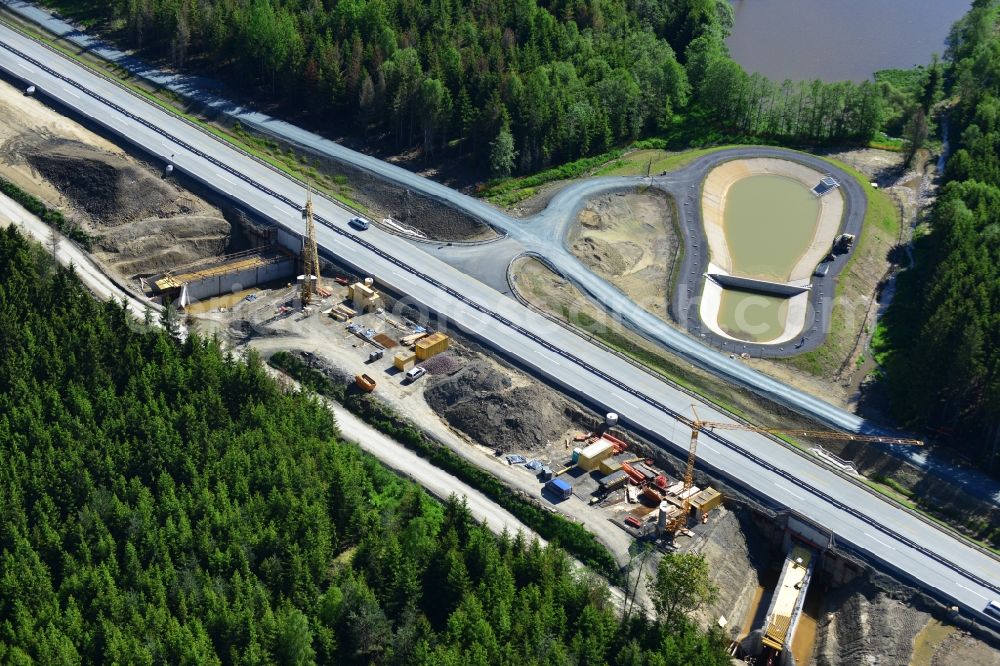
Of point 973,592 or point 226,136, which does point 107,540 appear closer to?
point 973,592

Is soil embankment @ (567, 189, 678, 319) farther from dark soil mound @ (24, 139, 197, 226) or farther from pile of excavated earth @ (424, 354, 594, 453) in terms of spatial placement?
dark soil mound @ (24, 139, 197, 226)

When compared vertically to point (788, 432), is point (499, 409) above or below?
below

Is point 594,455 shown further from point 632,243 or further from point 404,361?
point 632,243

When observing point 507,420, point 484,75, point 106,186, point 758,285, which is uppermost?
point 484,75

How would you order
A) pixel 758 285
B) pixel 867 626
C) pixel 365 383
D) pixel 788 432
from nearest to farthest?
pixel 867 626, pixel 788 432, pixel 365 383, pixel 758 285

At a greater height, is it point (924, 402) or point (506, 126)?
point (506, 126)

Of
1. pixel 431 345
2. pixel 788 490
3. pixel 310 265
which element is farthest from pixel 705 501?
pixel 310 265

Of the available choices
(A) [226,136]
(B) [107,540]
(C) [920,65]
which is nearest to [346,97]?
(A) [226,136]

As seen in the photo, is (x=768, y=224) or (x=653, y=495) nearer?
(x=653, y=495)
